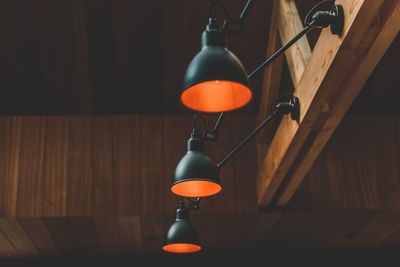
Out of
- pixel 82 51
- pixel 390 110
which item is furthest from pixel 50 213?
pixel 390 110

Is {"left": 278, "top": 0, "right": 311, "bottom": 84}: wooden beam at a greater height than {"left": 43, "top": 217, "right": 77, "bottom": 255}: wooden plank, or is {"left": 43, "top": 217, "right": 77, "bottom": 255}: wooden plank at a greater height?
{"left": 278, "top": 0, "right": 311, "bottom": 84}: wooden beam

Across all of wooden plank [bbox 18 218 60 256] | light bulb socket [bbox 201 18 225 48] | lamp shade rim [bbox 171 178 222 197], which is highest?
wooden plank [bbox 18 218 60 256]

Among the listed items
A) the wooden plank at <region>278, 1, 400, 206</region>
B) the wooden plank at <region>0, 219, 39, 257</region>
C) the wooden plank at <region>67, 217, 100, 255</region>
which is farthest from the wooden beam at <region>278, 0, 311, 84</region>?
the wooden plank at <region>0, 219, 39, 257</region>

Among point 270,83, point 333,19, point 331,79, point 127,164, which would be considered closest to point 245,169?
point 270,83

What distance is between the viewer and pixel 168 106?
5.82 metres

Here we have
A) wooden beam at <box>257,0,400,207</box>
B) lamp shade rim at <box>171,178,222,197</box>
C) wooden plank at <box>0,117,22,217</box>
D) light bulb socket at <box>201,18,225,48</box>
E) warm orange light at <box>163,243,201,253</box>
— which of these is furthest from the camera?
wooden plank at <box>0,117,22,217</box>

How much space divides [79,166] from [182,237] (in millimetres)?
1653

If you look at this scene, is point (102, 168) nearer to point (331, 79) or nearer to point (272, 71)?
point (272, 71)

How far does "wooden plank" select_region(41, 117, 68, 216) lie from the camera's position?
5141mm

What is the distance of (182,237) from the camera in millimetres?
3961

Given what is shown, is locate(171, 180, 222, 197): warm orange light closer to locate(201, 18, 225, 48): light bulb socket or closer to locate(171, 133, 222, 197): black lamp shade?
locate(171, 133, 222, 197): black lamp shade

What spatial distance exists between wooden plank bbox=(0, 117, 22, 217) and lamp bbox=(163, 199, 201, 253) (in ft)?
5.30

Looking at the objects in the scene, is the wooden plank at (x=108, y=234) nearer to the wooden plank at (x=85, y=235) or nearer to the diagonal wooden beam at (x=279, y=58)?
the wooden plank at (x=85, y=235)

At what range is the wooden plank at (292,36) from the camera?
387 centimetres
